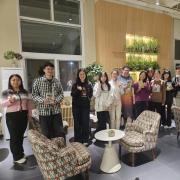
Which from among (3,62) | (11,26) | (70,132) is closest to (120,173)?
(70,132)

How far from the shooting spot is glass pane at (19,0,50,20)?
16.3 feet

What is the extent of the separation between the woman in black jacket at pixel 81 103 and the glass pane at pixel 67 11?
9.14ft

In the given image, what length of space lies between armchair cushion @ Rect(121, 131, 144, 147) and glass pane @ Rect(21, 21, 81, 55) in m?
3.43

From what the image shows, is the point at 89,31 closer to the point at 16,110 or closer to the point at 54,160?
the point at 16,110

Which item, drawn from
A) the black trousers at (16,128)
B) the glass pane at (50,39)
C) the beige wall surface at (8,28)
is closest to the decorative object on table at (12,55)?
the beige wall surface at (8,28)

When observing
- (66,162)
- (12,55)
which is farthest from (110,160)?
(12,55)

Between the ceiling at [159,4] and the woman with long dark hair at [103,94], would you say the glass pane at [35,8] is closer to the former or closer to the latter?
the ceiling at [159,4]

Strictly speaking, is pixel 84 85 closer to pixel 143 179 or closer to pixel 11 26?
pixel 143 179

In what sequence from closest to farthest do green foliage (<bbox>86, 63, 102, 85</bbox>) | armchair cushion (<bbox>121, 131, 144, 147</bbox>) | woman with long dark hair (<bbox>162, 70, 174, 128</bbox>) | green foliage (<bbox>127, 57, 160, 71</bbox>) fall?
1. armchair cushion (<bbox>121, 131, 144, 147</bbox>)
2. woman with long dark hair (<bbox>162, 70, 174, 128</bbox>)
3. green foliage (<bbox>86, 63, 102, 85</bbox>)
4. green foliage (<bbox>127, 57, 160, 71</bbox>)

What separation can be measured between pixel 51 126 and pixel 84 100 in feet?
2.81

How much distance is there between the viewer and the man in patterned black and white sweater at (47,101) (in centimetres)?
297

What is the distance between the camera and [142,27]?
685cm

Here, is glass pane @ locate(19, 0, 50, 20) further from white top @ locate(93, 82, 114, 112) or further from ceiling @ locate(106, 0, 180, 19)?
white top @ locate(93, 82, 114, 112)

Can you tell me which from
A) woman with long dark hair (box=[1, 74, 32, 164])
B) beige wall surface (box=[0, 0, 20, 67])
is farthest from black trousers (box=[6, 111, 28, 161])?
beige wall surface (box=[0, 0, 20, 67])
